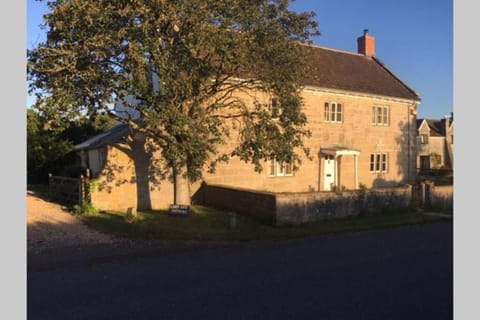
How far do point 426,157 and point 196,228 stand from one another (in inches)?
1727

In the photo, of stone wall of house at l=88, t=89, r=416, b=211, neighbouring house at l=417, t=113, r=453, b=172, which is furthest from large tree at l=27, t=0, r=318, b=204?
neighbouring house at l=417, t=113, r=453, b=172

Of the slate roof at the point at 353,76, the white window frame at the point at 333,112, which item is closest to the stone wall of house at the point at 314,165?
the white window frame at the point at 333,112

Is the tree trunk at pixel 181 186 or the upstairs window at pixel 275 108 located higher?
the upstairs window at pixel 275 108

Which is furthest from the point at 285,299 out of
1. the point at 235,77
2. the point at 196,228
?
the point at 235,77

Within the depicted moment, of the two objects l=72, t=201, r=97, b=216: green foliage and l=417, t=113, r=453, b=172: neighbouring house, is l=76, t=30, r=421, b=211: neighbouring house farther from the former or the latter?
l=417, t=113, r=453, b=172: neighbouring house

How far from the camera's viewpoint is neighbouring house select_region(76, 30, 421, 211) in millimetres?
16453

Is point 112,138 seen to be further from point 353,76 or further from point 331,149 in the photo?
point 353,76

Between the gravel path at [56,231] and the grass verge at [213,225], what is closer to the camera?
the gravel path at [56,231]

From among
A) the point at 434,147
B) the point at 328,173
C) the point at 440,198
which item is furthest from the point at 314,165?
the point at 434,147

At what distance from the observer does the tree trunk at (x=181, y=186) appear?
1426 cm

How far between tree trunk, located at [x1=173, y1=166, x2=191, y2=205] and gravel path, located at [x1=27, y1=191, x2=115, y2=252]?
10.4 ft

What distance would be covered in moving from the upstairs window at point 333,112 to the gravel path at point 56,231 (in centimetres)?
1371

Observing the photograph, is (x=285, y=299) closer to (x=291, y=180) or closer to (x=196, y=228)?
(x=196, y=228)

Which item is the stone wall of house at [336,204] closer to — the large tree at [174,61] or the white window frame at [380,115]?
the large tree at [174,61]
